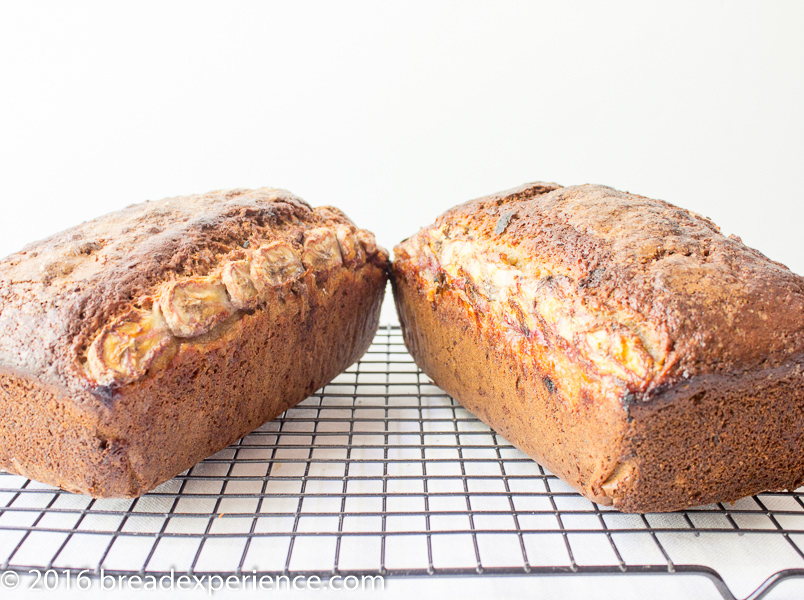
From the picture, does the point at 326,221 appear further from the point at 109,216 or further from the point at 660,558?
the point at 660,558

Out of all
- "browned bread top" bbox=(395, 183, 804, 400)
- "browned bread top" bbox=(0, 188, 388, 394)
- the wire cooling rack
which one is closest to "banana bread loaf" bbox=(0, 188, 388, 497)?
"browned bread top" bbox=(0, 188, 388, 394)

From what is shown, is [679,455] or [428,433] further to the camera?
[428,433]

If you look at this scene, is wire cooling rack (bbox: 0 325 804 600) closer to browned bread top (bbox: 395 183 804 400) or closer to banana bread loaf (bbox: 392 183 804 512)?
banana bread loaf (bbox: 392 183 804 512)

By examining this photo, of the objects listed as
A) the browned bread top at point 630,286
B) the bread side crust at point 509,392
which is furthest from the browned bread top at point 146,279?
the browned bread top at point 630,286

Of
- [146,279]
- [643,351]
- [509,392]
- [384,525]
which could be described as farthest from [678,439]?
[146,279]

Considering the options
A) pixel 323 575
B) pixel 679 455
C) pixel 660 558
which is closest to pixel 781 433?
pixel 679 455

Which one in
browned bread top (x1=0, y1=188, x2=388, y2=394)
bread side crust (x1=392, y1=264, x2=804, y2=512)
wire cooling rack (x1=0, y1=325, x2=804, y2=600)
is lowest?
wire cooling rack (x1=0, y1=325, x2=804, y2=600)

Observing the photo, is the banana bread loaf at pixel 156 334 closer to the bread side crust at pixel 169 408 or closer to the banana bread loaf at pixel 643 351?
the bread side crust at pixel 169 408
